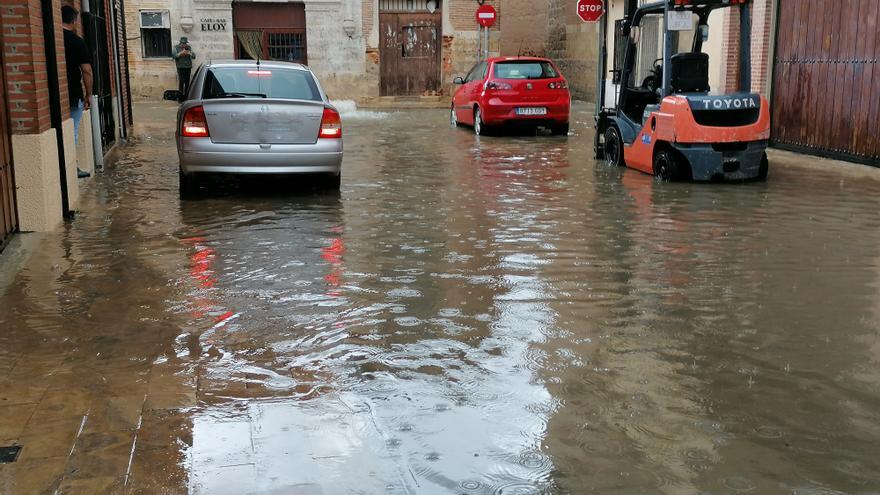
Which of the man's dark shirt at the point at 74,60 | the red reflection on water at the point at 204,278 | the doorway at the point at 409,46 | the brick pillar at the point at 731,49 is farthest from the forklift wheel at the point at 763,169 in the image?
the doorway at the point at 409,46

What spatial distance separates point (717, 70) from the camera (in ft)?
59.1

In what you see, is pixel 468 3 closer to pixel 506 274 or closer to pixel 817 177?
pixel 817 177

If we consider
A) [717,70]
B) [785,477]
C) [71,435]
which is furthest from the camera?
[717,70]

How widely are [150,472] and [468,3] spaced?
2660cm

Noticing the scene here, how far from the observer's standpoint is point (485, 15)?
28.3 metres

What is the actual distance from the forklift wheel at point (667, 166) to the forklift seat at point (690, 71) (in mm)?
814

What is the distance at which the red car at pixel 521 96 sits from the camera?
17.5 m

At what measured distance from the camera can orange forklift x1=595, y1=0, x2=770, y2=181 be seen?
1081cm

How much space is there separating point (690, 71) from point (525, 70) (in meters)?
6.92

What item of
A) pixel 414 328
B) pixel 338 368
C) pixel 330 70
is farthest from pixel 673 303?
pixel 330 70

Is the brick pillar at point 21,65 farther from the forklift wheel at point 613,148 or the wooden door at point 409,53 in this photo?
the wooden door at point 409,53

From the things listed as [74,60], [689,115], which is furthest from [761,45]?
[74,60]

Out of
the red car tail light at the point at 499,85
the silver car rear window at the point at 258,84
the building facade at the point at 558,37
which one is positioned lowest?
the red car tail light at the point at 499,85

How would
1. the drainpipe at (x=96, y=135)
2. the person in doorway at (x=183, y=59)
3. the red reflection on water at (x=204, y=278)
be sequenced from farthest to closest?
the person in doorway at (x=183, y=59) < the drainpipe at (x=96, y=135) < the red reflection on water at (x=204, y=278)
